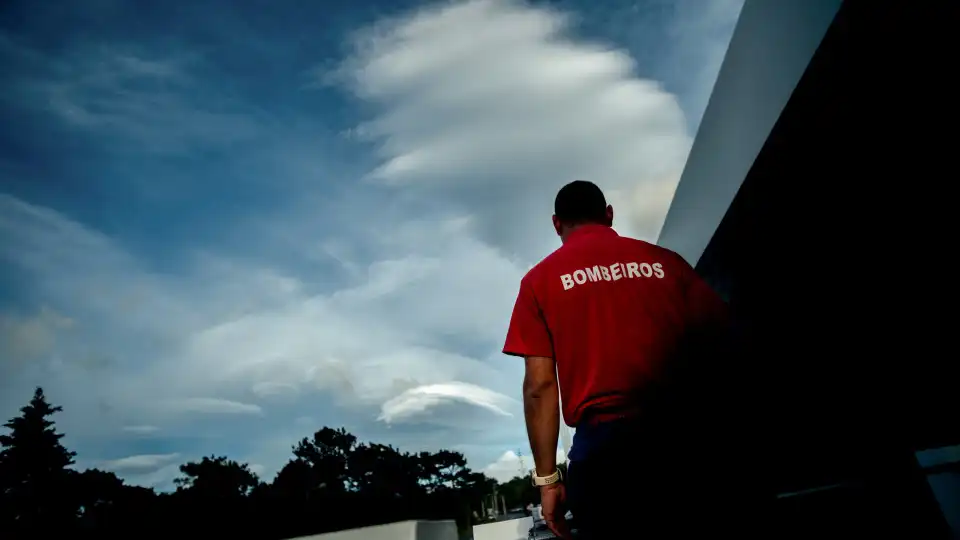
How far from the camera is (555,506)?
129 centimetres

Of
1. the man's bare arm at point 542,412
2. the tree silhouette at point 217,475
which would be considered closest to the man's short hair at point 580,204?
the man's bare arm at point 542,412

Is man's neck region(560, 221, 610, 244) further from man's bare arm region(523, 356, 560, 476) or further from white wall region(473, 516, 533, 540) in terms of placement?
white wall region(473, 516, 533, 540)

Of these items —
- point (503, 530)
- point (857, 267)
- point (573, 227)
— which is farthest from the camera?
point (503, 530)

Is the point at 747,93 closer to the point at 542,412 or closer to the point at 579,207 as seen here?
the point at 579,207

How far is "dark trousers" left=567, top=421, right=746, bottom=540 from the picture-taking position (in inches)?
39.8

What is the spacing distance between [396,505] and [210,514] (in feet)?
38.8

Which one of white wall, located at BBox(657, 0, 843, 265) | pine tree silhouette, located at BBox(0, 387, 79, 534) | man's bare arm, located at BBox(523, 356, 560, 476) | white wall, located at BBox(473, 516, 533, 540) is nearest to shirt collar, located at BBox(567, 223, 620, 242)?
man's bare arm, located at BBox(523, 356, 560, 476)

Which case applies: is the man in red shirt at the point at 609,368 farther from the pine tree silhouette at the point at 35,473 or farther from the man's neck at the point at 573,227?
the pine tree silhouette at the point at 35,473

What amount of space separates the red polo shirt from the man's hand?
0.20 metres

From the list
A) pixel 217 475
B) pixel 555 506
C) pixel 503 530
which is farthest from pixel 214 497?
pixel 217 475

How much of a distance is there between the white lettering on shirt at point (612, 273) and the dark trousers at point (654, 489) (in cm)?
41

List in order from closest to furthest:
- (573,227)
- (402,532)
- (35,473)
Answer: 1. (573,227)
2. (402,532)
3. (35,473)

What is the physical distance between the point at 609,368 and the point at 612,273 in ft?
0.95

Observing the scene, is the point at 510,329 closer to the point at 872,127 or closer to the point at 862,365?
the point at 872,127
